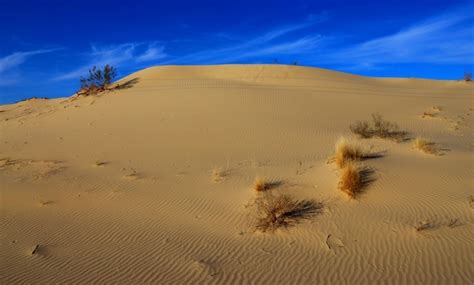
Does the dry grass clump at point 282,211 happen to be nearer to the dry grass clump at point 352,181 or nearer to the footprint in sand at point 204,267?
the dry grass clump at point 352,181

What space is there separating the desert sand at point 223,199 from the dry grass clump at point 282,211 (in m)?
0.14

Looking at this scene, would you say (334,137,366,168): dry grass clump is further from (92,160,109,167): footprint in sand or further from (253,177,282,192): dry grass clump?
(92,160,109,167): footprint in sand

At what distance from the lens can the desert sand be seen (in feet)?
17.0

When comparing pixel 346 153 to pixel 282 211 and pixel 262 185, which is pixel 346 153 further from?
pixel 282 211

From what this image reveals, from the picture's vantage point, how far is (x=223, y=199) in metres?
7.94

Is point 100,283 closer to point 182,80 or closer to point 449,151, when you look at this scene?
point 449,151

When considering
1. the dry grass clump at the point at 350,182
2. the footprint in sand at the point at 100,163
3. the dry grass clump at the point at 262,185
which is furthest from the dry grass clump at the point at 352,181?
the footprint in sand at the point at 100,163

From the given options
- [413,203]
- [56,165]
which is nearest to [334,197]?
[413,203]

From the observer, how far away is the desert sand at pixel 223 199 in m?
5.19

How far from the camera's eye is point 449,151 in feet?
32.0

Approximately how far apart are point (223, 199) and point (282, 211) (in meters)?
1.65

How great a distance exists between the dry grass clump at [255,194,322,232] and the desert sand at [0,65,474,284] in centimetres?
14

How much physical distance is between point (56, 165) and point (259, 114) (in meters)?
8.28

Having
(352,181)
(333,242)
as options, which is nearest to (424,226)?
(333,242)
